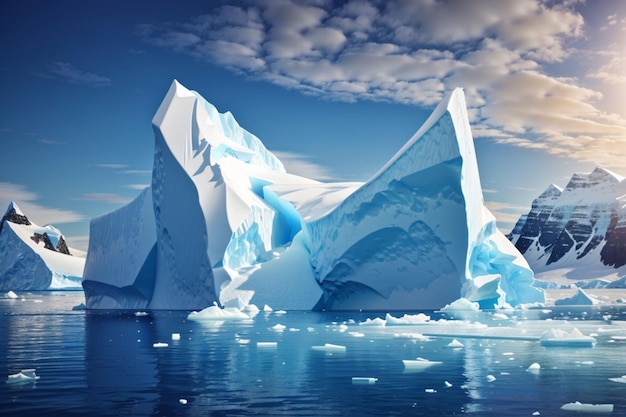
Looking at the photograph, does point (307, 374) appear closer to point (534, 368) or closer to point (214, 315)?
point (534, 368)

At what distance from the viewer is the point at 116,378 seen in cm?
829

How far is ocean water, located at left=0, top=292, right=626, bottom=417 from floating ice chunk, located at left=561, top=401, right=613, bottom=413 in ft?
0.33

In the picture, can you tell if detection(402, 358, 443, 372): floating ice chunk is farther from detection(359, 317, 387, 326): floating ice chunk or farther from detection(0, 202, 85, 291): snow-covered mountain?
detection(0, 202, 85, 291): snow-covered mountain

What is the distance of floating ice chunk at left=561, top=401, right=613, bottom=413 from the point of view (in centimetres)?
613

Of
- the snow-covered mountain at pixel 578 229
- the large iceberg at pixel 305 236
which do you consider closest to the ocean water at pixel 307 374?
the large iceberg at pixel 305 236

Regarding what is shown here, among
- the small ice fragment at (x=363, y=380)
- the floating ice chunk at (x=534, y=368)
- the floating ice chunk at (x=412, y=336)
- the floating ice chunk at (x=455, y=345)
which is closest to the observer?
the small ice fragment at (x=363, y=380)

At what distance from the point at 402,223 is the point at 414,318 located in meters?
5.63

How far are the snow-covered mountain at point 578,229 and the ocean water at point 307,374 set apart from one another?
119 meters

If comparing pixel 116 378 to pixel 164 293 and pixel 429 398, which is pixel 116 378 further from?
pixel 164 293

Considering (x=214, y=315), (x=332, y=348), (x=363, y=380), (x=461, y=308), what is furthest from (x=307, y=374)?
(x=461, y=308)

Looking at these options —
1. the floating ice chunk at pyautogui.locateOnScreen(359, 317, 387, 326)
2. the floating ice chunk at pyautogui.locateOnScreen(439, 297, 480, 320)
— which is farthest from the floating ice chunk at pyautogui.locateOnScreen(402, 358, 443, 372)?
the floating ice chunk at pyautogui.locateOnScreen(439, 297, 480, 320)

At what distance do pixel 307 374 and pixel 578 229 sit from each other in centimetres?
15437

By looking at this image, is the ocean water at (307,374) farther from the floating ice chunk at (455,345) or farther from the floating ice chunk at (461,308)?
the floating ice chunk at (461,308)

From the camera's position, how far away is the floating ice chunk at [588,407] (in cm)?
613
